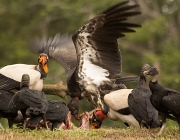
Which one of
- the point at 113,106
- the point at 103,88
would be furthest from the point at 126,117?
the point at 103,88

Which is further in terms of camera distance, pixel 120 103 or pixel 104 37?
pixel 104 37

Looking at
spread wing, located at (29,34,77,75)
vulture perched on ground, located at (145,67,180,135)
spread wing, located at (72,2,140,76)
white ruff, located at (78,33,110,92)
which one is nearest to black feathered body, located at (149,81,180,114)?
vulture perched on ground, located at (145,67,180,135)

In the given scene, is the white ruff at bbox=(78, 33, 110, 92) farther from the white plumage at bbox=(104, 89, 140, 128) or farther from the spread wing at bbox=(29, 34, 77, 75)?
the spread wing at bbox=(29, 34, 77, 75)

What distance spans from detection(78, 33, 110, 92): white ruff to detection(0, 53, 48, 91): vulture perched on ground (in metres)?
0.76

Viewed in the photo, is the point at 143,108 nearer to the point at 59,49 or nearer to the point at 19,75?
the point at 19,75

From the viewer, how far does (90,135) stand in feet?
26.3

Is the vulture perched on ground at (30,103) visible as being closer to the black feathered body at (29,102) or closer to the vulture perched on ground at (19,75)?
the black feathered body at (29,102)

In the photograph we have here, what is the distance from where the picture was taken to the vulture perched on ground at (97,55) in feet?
32.7

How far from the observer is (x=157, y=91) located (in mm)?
8000

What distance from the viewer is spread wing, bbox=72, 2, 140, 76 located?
9891 mm

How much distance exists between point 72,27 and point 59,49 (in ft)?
57.2

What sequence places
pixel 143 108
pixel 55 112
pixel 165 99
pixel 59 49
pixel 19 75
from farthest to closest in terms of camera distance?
pixel 59 49 < pixel 19 75 < pixel 143 108 < pixel 55 112 < pixel 165 99

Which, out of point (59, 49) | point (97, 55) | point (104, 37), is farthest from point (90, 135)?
point (59, 49)

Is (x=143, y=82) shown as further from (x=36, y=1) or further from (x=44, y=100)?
(x=36, y=1)
